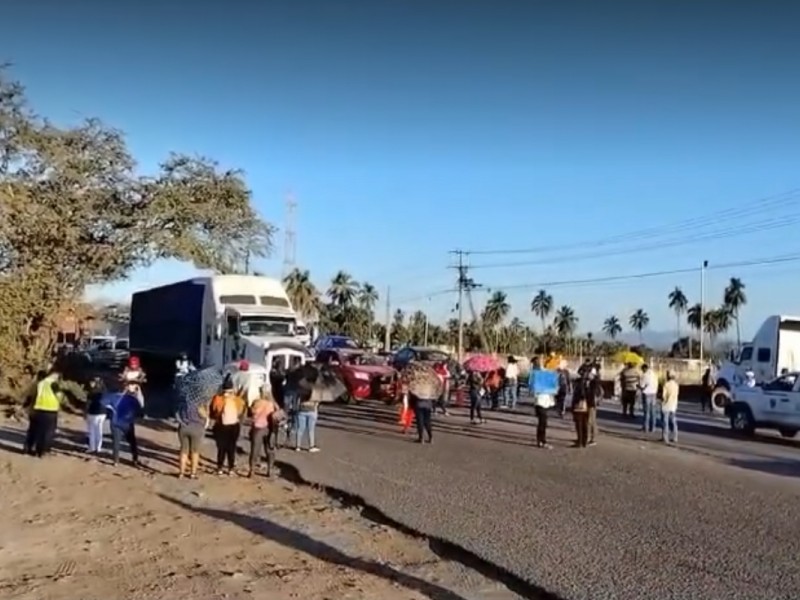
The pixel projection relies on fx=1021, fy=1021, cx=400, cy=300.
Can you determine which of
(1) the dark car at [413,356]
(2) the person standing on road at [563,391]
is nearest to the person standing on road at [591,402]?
(2) the person standing on road at [563,391]

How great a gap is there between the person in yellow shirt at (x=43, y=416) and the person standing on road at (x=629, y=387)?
1607 cm

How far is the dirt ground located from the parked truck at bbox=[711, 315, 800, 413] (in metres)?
22.6

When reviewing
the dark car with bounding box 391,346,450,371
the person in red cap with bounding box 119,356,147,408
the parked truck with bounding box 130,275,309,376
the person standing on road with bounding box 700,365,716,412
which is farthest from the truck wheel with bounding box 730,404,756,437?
the person in red cap with bounding box 119,356,147,408

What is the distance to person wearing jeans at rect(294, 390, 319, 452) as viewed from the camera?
60.9 ft

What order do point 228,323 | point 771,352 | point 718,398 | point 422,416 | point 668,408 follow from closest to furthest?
point 422,416 < point 668,408 < point 228,323 < point 771,352 < point 718,398

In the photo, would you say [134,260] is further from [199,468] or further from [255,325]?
[199,468]

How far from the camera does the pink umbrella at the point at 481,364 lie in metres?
26.7

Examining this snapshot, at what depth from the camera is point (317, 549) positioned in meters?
10.2

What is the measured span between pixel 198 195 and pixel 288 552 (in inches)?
888

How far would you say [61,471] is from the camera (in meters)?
16.4

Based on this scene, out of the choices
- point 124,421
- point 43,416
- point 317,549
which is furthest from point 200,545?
point 43,416

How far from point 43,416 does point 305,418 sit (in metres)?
4.65

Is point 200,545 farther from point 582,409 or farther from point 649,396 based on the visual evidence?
point 649,396

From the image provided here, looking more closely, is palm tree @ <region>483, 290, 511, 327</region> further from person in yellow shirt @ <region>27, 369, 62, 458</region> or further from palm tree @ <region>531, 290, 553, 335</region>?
person in yellow shirt @ <region>27, 369, 62, 458</region>
